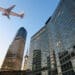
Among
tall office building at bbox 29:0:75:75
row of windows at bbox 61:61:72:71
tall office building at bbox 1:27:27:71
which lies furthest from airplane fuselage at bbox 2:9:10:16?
tall office building at bbox 1:27:27:71

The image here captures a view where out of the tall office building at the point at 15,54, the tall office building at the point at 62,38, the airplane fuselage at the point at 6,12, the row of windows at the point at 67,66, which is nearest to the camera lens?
the row of windows at the point at 67,66

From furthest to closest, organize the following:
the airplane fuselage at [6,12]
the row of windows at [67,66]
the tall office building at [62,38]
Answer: the airplane fuselage at [6,12] < the tall office building at [62,38] < the row of windows at [67,66]

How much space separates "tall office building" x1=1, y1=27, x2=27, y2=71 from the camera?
13698 cm

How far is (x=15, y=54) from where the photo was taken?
151m

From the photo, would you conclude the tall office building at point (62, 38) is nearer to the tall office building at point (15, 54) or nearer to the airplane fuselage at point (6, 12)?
the airplane fuselage at point (6, 12)

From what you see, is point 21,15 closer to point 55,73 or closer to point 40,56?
point 40,56

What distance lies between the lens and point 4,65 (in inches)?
5349

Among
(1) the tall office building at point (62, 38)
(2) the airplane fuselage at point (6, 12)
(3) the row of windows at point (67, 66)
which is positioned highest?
(2) the airplane fuselage at point (6, 12)

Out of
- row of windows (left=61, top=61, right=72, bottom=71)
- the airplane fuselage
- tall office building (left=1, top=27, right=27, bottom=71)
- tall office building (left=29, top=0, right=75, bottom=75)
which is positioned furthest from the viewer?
tall office building (left=1, top=27, right=27, bottom=71)

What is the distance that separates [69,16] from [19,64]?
97804 millimetres

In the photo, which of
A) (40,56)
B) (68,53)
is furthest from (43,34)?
(68,53)

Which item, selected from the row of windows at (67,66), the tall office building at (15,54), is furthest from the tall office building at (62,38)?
the tall office building at (15,54)

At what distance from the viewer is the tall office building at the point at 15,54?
137 meters

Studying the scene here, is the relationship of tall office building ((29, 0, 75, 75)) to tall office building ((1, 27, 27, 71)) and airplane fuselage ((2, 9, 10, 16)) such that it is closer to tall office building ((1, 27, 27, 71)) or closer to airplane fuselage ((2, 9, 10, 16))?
airplane fuselage ((2, 9, 10, 16))
